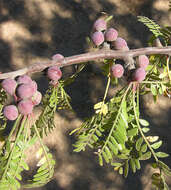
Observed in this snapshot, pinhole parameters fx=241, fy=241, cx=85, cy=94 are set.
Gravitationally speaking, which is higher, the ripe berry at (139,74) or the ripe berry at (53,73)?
the ripe berry at (53,73)

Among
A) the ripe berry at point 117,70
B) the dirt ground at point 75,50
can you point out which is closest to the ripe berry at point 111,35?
the ripe berry at point 117,70

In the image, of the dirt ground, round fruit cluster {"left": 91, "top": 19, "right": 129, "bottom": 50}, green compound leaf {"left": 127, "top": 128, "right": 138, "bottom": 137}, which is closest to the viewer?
green compound leaf {"left": 127, "top": 128, "right": 138, "bottom": 137}

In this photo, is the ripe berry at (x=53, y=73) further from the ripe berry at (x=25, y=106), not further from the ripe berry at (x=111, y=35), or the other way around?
the ripe berry at (x=111, y=35)

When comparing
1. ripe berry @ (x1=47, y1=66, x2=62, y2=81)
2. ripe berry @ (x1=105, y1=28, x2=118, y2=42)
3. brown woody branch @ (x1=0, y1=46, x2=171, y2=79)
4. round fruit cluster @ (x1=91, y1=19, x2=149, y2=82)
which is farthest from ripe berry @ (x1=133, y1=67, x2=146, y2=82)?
ripe berry @ (x1=47, y1=66, x2=62, y2=81)

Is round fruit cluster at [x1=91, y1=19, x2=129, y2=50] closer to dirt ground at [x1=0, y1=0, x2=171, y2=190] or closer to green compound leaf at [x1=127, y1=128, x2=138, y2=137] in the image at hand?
green compound leaf at [x1=127, y1=128, x2=138, y2=137]

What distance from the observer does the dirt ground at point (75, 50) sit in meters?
3.41

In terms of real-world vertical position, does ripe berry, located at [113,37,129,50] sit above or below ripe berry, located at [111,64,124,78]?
above

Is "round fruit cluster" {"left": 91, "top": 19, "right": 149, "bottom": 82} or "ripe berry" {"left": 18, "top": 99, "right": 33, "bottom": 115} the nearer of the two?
"ripe berry" {"left": 18, "top": 99, "right": 33, "bottom": 115}

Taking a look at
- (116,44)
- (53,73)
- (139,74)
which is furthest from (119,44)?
(53,73)

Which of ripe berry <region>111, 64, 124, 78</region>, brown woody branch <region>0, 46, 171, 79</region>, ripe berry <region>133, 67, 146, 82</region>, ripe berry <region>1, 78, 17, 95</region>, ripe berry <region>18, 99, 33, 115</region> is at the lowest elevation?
ripe berry <region>18, 99, 33, 115</region>

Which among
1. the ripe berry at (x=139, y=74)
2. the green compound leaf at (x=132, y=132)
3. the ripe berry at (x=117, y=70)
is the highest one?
the ripe berry at (x=117, y=70)

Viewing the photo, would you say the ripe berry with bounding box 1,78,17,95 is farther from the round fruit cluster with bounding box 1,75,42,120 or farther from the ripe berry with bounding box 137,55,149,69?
the ripe berry with bounding box 137,55,149,69

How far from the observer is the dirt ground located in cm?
341

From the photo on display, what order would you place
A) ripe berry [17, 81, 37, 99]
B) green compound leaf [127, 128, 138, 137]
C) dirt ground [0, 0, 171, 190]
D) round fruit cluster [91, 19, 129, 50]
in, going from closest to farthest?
ripe berry [17, 81, 37, 99]
green compound leaf [127, 128, 138, 137]
round fruit cluster [91, 19, 129, 50]
dirt ground [0, 0, 171, 190]
